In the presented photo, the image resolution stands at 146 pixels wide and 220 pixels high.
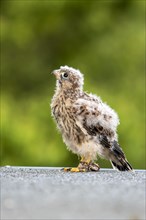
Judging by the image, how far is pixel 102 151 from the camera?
5.30 m

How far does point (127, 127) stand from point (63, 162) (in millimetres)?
870

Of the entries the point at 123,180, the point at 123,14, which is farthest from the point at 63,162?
the point at 123,180

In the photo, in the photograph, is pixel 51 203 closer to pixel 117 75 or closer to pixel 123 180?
pixel 123 180

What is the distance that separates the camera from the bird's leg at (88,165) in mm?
5137

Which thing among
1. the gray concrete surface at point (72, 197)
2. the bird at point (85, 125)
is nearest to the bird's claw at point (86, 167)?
the bird at point (85, 125)

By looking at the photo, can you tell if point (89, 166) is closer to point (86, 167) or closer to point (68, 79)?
point (86, 167)

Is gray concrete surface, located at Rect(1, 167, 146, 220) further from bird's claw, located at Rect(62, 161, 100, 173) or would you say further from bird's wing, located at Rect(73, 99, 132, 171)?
bird's wing, located at Rect(73, 99, 132, 171)

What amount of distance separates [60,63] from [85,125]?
6.79 metres

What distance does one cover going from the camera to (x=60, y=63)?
11922 mm

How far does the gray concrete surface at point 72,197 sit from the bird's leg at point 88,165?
0.77m

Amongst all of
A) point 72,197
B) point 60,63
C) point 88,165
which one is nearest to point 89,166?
point 88,165

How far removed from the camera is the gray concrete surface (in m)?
2.89

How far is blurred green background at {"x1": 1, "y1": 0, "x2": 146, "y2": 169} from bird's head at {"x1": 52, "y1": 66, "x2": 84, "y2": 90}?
5.12 m

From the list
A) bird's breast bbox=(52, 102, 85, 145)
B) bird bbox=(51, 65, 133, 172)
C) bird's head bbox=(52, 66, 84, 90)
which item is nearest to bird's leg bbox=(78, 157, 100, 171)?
bird bbox=(51, 65, 133, 172)
